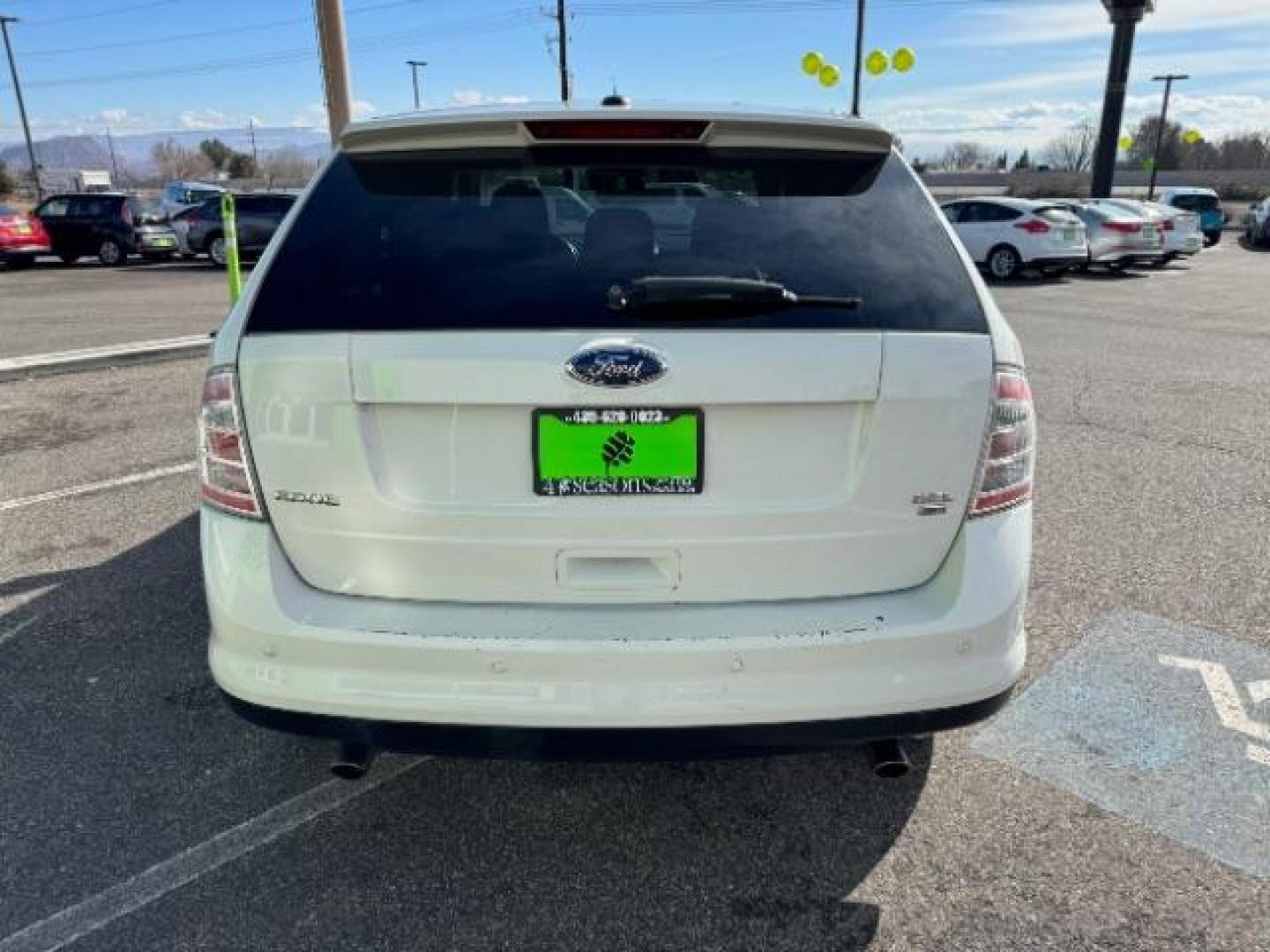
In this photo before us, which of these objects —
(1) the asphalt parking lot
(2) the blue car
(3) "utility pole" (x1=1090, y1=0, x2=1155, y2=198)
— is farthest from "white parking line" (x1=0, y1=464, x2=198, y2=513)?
(3) "utility pole" (x1=1090, y1=0, x2=1155, y2=198)

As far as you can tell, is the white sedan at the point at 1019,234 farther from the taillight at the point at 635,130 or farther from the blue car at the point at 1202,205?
the taillight at the point at 635,130

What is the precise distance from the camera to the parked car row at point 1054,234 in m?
18.6

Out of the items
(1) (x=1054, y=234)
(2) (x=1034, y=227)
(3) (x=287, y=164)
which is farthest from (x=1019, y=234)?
(3) (x=287, y=164)

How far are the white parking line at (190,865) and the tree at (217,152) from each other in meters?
103

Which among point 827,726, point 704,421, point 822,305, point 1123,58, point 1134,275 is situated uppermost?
point 1123,58

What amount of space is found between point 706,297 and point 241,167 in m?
101

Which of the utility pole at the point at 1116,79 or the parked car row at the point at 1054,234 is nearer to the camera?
the parked car row at the point at 1054,234

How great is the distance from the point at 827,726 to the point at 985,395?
0.84 meters

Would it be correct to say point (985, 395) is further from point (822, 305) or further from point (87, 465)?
point (87, 465)

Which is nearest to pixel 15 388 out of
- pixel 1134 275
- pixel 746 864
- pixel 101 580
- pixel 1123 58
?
pixel 101 580

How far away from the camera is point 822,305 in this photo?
213 centimetres

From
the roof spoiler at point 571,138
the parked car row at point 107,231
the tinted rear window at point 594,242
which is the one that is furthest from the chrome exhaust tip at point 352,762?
the parked car row at point 107,231

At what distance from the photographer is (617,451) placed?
2062 mm

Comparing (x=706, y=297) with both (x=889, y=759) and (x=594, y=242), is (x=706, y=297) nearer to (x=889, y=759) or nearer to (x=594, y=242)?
(x=594, y=242)
